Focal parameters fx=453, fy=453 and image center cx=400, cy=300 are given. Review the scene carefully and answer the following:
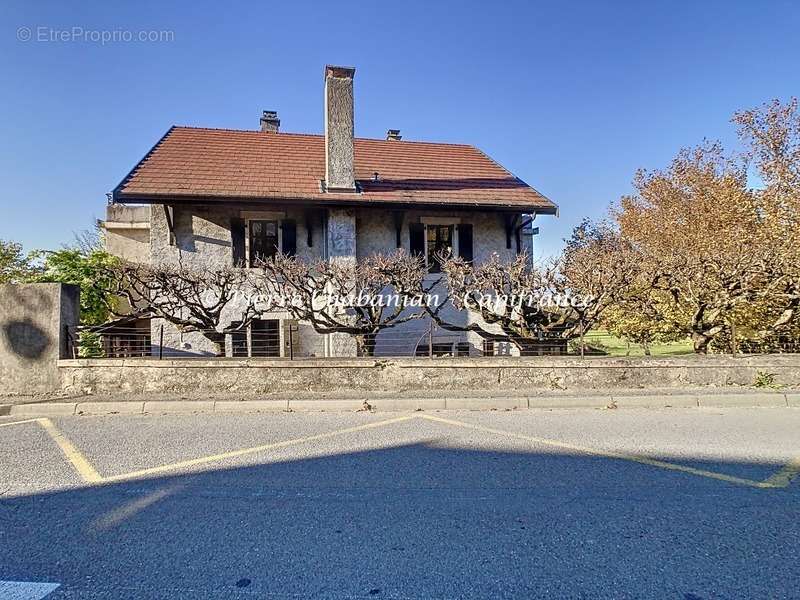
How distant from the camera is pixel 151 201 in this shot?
1233 centimetres

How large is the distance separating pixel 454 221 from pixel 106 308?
1028 cm

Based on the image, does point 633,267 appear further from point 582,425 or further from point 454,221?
point 454,221

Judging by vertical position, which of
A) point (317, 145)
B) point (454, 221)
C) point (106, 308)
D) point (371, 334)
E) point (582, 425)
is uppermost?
point (317, 145)

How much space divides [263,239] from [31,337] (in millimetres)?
6287

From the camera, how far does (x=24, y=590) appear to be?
2525mm

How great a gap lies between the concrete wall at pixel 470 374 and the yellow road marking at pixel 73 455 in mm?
2022

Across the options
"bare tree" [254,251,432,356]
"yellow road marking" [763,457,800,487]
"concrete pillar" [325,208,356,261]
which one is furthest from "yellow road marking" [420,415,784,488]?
"concrete pillar" [325,208,356,261]

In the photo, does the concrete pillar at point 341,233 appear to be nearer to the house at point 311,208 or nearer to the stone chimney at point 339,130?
the house at point 311,208

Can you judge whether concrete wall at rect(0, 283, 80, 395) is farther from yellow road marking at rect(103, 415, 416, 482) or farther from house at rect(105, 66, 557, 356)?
yellow road marking at rect(103, 415, 416, 482)

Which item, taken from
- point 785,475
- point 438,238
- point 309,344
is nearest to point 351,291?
point 309,344

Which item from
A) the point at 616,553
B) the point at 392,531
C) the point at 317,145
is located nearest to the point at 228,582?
the point at 392,531

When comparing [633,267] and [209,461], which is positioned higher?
[633,267]

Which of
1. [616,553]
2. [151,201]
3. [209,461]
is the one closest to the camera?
[616,553]

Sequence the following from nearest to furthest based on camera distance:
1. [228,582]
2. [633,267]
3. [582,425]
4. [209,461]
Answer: [228,582] < [209,461] < [582,425] < [633,267]
